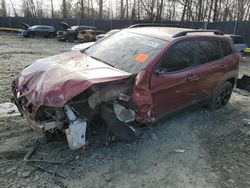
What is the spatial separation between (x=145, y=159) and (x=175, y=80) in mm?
1309

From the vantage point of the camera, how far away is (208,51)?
4613 mm

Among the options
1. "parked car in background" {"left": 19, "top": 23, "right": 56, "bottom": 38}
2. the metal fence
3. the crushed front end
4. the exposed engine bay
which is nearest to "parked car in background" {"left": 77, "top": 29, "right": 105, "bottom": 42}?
"parked car in background" {"left": 19, "top": 23, "right": 56, "bottom": 38}

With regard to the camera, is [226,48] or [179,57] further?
[226,48]

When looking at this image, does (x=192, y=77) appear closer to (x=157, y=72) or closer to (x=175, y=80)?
(x=175, y=80)

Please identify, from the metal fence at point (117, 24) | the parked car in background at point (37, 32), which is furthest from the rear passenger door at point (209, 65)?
the parked car in background at point (37, 32)

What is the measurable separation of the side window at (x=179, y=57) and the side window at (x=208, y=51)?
0.72 ft

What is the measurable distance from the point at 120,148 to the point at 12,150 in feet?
5.11

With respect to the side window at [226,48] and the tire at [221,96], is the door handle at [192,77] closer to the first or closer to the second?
the tire at [221,96]

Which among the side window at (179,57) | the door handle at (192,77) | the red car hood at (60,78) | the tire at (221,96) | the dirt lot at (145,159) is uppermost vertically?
the side window at (179,57)

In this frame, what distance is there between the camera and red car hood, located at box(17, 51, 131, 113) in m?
2.88

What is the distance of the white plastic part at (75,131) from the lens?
296 centimetres

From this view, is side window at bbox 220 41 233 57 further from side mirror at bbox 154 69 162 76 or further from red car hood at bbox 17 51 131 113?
red car hood at bbox 17 51 131 113

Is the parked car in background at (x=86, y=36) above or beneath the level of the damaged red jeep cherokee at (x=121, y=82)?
beneath

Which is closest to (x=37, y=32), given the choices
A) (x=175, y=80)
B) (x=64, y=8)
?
(x=64, y=8)
